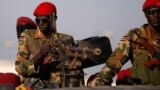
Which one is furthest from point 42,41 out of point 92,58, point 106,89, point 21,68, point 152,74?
point 106,89

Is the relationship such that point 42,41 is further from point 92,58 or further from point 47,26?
point 92,58

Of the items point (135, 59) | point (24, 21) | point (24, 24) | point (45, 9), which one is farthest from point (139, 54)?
point (24, 21)

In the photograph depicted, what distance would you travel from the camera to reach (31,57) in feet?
30.3

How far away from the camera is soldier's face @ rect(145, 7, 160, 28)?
7.27m

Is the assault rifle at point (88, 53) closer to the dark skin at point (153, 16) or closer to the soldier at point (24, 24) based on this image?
the dark skin at point (153, 16)

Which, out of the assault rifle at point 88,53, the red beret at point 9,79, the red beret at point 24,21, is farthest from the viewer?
the red beret at point 24,21

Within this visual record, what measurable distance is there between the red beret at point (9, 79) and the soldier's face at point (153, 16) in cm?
252

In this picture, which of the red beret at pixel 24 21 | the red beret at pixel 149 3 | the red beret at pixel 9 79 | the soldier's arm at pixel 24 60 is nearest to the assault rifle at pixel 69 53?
the soldier's arm at pixel 24 60

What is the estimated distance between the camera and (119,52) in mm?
7430

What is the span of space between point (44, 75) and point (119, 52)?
203 centimetres

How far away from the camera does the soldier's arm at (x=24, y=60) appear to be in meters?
8.52

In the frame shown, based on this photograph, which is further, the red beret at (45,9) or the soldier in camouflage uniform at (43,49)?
the red beret at (45,9)

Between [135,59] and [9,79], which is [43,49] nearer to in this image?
[9,79]

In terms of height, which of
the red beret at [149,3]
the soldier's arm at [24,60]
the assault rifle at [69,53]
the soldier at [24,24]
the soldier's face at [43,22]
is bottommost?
the soldier at [24,24]
